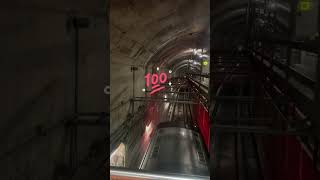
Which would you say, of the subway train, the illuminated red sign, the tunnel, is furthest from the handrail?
the illuminated red sign

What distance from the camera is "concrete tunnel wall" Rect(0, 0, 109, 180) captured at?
479mm

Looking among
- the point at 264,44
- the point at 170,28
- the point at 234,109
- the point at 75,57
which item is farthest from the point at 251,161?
the point at 75,57

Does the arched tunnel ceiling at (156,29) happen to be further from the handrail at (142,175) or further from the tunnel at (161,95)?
the handrail at (142,175)

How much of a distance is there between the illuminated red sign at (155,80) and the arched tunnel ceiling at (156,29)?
138 mm

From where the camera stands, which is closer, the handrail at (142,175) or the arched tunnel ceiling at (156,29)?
the handrail at (142,175)

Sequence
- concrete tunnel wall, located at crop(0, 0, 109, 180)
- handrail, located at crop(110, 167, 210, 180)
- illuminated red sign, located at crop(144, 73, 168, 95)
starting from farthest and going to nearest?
illuminated red sign, located at crop(144, 73, 168, 95) → handrail, located at crop(110, 167, 210, 180) → concrete tunnel wall, located at crop(0, 0, 109, 180)

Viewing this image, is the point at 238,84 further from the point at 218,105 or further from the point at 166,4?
the point at 166,4

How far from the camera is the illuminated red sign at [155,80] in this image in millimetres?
1261

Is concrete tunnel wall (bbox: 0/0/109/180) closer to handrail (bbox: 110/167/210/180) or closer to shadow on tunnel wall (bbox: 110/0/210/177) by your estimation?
handrail (bbox: 110/167/210/180)

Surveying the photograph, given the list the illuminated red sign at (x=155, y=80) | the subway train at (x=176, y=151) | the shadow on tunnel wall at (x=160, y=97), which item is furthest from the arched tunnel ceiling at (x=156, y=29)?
the subway train at (x=176, y=151)

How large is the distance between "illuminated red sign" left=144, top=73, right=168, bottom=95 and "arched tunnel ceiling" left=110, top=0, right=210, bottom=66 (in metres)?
0.14

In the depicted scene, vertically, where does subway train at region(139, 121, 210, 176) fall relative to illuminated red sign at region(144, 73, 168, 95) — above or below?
below

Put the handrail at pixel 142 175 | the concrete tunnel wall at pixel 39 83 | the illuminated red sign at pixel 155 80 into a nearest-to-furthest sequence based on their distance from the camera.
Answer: the concrete tunnel wall at pixel 39 83 < the handrail at pixel 142 175 < the illuminated red sign at pixel 155 80

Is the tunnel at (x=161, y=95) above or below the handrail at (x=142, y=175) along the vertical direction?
above
